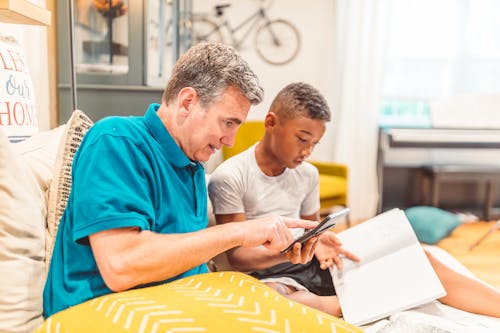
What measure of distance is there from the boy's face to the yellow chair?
61.7 inches

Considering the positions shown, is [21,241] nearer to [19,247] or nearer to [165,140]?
[19,247]

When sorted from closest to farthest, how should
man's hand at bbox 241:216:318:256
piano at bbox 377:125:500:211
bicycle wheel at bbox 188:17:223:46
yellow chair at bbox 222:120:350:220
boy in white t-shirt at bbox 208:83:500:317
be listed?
man's hand at bbox 241:216:318:256, boy in white t-shirt at bbox 208:83:500:317, yellow chair at bbox 222:120:350:220, piano at bbox 377:125:500:211, bicycle wheel at bbox 188:17:223:46

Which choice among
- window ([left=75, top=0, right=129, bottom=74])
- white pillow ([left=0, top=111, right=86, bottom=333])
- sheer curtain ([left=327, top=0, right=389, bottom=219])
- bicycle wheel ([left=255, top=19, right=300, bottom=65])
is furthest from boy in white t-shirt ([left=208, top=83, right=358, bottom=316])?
bicycle wheel ([left=255, top=19, right=300, bottom=65])

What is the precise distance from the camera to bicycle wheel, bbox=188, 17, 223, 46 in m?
3.94

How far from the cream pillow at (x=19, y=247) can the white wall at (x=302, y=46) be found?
3.22m

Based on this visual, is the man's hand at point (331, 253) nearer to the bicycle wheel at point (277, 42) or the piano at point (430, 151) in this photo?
the piano at point (430, 151)

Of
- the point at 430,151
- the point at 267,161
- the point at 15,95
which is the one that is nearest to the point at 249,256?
the point at 267,161

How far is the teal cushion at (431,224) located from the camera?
3088 mm

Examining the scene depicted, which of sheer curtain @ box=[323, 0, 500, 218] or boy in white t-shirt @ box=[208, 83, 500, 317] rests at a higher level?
sheer curtain @ box=[323, 0, 500, 218]

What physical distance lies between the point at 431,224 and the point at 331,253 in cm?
214

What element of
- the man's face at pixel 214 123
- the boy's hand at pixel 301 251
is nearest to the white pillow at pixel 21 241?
the man's face at pixel 214 123

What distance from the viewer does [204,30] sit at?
3965mm

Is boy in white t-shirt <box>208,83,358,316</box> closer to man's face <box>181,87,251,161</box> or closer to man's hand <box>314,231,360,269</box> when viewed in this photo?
man's hand <box>314,231,360,269</box>

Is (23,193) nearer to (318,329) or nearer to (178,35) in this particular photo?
(318,329)
